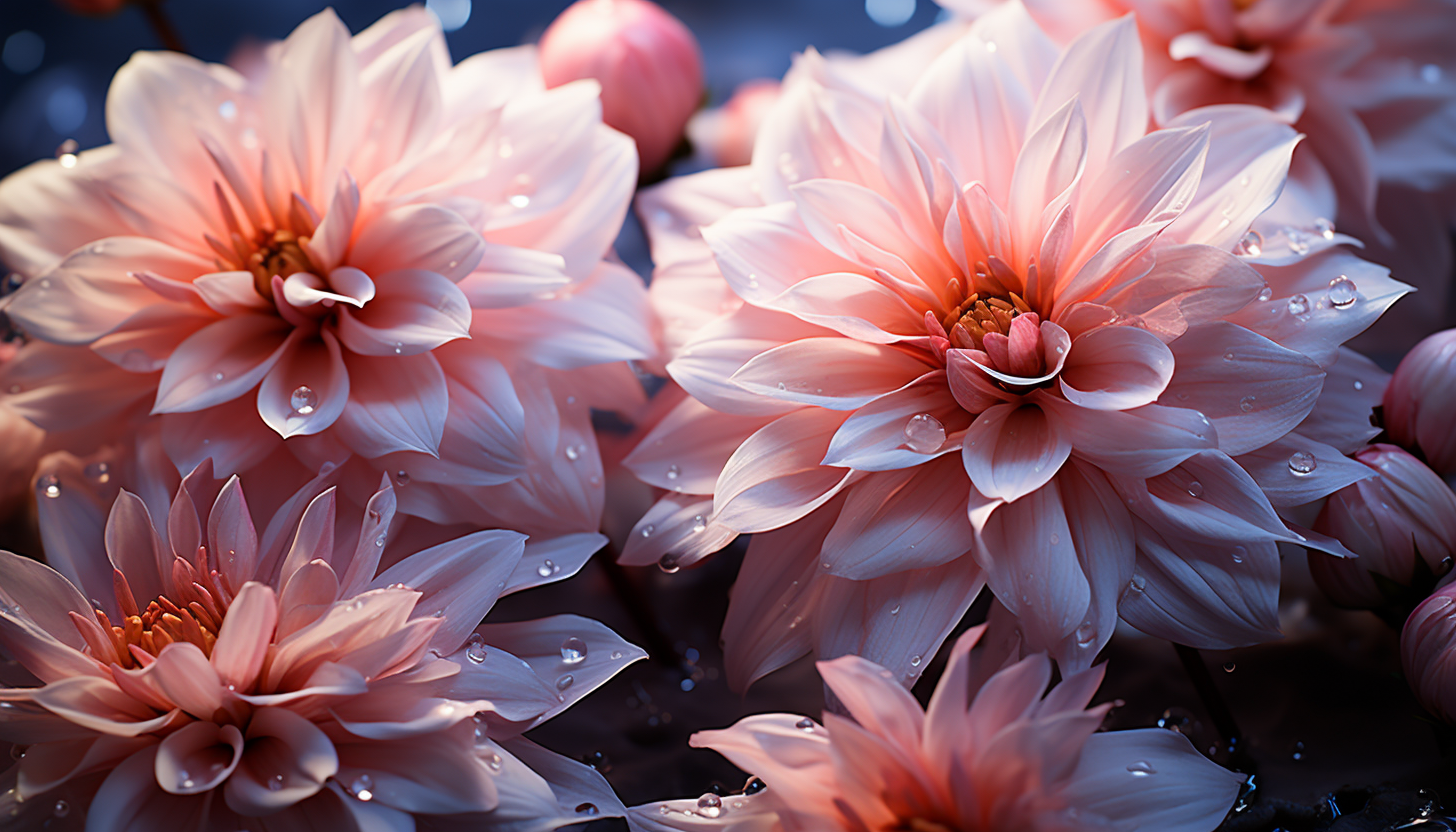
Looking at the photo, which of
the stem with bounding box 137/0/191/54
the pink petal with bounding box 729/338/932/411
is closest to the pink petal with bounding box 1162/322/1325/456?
the pink petal with bounding box 729/338/932/411

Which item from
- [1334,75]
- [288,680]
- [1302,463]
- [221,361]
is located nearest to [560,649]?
[288,680]

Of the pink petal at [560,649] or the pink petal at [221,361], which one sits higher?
the pink petal at [221,361]

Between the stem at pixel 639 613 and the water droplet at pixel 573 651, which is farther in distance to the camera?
the stem at pixel 639 613

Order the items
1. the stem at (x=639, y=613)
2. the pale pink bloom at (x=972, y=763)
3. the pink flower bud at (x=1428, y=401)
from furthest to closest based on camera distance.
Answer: the stem at (x=639, y=613)
the pink flower bud at (x=1428, y=401)
the pale pink bloom at (x=972, y=763)

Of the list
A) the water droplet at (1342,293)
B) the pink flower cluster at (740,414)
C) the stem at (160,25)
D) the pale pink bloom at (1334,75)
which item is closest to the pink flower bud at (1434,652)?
the pink flower cluster at (740,414)

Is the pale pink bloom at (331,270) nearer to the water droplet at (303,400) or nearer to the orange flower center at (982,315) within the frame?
the water droplet at (303,400)

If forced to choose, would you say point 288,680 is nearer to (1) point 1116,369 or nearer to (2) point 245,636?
(2) point 245,636

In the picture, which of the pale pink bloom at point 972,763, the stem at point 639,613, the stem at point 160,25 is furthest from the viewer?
the stem at point 160,25
